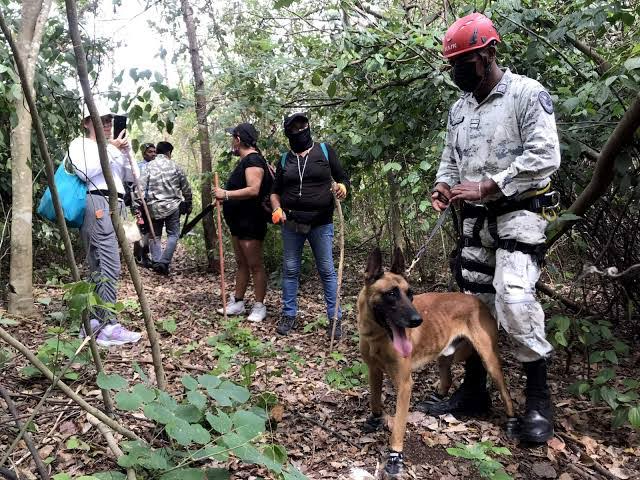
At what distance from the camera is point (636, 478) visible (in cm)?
280

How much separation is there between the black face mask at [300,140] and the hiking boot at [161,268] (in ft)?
12.8

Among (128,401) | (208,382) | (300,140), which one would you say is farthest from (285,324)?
(128,401)

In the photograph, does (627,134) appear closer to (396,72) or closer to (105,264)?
(396,72)

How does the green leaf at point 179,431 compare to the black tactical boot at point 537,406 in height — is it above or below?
above

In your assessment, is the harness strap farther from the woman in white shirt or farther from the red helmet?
the woman in white shirt

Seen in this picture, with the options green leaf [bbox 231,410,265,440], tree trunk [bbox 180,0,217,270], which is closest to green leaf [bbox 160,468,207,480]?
green leaf [bbox 231,410,265,440]

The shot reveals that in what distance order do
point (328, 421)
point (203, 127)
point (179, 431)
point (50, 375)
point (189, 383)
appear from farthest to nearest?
point (203, 127) < point (328, 421) < point (189, 383) < point (50, 375) < point (179, 431)

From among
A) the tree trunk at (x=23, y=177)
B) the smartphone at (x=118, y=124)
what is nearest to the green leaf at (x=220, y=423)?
the smartphone at (x=118, y=124)

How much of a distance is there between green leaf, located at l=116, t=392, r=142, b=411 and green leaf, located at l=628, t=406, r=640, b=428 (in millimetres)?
2721

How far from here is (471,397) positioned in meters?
3.57

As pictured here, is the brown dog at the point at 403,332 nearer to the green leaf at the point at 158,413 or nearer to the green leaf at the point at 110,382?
the green leaf at the point at 158,413

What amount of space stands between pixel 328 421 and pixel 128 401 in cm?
183

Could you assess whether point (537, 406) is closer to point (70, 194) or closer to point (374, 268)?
point (374, 268)

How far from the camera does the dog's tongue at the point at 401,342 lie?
298cm
